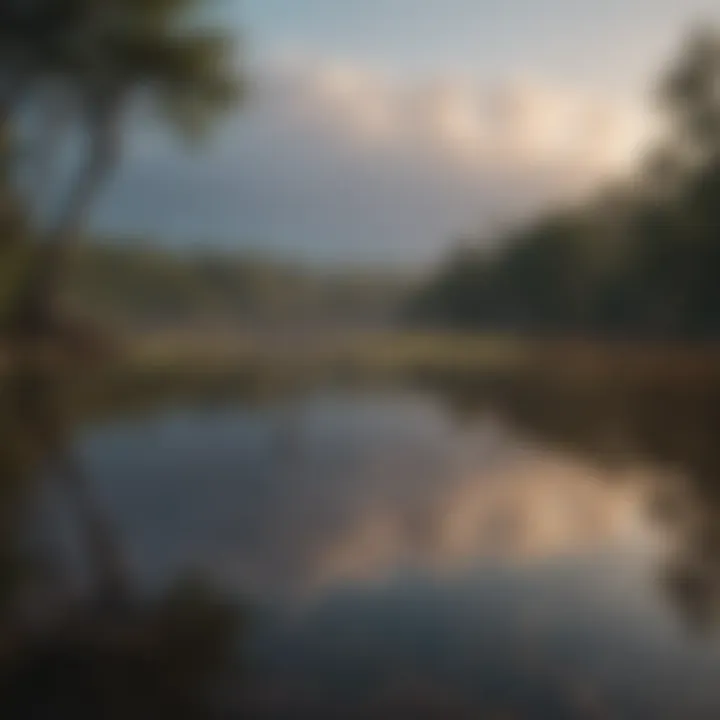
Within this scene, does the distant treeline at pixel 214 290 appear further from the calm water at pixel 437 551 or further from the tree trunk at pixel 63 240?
the calm water at pixel 437 551

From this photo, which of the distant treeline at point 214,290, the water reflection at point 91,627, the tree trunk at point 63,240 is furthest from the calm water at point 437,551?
the tree trunk at point 63,240

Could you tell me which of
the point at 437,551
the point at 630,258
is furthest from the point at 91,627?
the point at 630,258

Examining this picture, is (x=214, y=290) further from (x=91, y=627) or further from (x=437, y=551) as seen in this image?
(x=91, y=627)

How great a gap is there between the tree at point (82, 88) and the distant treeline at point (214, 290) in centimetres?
20

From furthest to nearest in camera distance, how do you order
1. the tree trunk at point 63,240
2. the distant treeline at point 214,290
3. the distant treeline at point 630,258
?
1. the tree trunk at point 63,240
2. the distant treeline at point 214,290
3. the distant treeline at point 630,258

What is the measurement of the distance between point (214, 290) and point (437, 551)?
2.34 metres

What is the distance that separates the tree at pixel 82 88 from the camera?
3.48 meters

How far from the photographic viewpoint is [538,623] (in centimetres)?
94

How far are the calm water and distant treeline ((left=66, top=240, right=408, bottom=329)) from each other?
969mm

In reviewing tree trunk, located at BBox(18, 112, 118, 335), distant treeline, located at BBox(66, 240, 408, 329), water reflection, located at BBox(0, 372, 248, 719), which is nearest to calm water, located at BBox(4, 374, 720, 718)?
water reflection, located at BBox(0, 372, 248, 719)

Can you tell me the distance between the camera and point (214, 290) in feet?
11.0

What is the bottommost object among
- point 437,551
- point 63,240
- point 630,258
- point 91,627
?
point 91,627

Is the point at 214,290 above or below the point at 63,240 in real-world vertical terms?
below

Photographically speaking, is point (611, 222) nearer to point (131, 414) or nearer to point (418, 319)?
point (418, 319)
